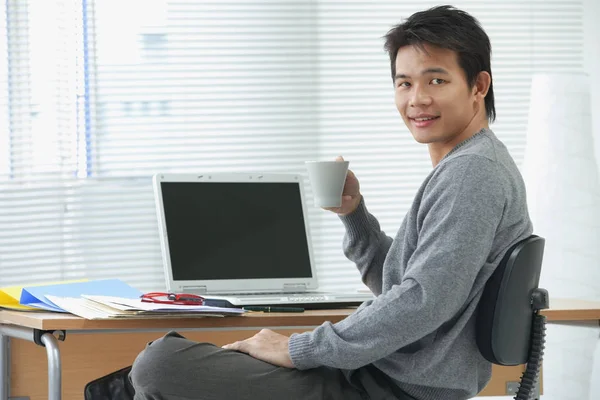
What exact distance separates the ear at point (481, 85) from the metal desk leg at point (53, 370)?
3.26 feet

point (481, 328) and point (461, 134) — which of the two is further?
point (461, 134)

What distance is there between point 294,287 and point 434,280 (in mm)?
818

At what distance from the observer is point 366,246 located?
2004 mm

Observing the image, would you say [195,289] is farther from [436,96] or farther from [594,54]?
[594,54]

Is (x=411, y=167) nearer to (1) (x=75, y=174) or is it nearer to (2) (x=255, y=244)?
(1) (x=75, y=174)

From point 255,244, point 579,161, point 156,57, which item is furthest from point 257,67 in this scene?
point 255,244

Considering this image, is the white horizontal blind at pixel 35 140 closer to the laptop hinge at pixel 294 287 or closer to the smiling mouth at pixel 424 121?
the laptop hinge at pixel 294 287

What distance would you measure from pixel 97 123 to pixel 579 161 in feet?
6.66

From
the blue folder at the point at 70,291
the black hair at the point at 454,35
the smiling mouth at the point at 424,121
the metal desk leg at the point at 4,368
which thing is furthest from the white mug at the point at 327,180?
the metal desk leg at the point at 4,368

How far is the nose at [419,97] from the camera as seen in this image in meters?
1.67

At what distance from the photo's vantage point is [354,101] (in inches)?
151

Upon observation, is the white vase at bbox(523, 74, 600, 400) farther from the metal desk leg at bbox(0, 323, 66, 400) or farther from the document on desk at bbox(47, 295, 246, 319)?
the metal desk leg at bbox(0, 323, 66, 400)

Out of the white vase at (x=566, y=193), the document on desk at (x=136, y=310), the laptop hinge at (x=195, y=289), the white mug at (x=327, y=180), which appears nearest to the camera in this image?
the document on desk at (x=136, y=310)

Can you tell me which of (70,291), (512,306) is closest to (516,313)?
(512,306)
